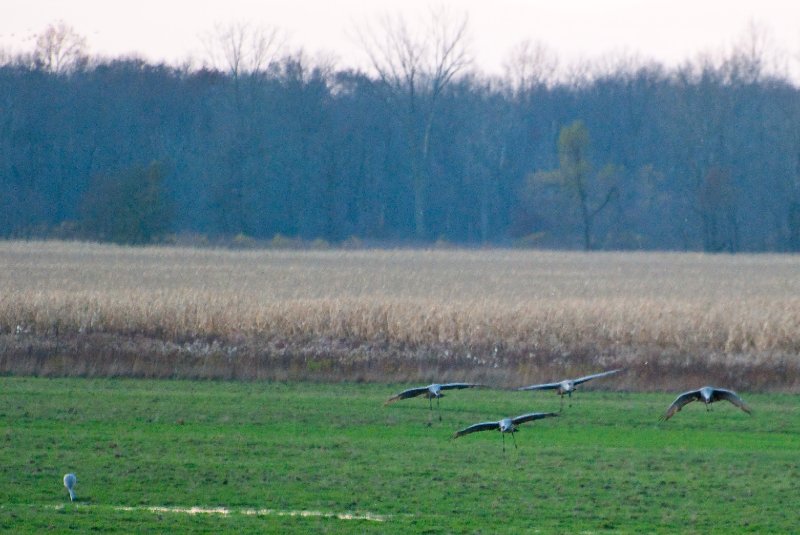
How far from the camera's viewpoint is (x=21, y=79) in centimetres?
7706

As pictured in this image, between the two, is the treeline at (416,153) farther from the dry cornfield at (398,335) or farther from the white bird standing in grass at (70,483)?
the white bird standing in grass at (70,483)

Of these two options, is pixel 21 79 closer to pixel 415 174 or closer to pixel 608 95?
pixel 415 174

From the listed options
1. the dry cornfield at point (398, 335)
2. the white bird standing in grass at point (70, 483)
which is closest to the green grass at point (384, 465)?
the white bird standing in grass at point (70, 483)

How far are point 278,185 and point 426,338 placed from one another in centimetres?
6415

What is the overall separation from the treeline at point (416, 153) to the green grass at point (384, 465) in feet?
195

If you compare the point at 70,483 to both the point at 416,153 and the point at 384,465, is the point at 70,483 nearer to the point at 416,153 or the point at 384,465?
the point at 384,465

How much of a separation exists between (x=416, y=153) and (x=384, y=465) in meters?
75.0

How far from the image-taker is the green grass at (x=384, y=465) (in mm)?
7848

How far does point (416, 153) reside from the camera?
276 ft

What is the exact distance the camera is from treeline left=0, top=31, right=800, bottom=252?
7719cm

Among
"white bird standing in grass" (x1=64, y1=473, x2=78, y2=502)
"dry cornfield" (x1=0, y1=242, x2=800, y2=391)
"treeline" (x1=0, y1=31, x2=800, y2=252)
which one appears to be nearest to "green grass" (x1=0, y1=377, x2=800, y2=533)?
"white bird standing in grass" (x1=64, y1=473, x2=78, y2=502)

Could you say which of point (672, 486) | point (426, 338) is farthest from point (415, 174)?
point (672, 486)

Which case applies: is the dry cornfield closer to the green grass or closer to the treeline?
the green grass

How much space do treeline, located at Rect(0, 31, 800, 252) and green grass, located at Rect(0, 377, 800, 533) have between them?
59.3 m
